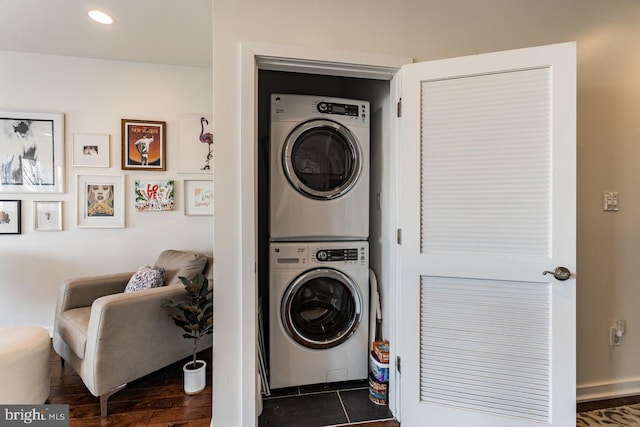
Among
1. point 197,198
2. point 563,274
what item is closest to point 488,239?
point 563,274

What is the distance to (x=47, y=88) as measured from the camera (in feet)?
8.05

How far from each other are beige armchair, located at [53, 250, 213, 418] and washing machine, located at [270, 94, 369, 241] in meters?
0.92

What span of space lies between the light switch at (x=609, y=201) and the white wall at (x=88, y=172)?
3047 mm

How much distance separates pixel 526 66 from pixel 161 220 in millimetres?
2965

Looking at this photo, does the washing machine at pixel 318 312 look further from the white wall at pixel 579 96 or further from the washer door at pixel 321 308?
the white wall at pixel 579 96

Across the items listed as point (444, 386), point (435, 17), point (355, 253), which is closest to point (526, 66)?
point (435, 17)

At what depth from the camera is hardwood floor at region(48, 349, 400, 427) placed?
1562mm

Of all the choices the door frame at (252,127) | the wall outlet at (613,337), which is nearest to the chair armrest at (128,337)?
the door frame at (252,127)

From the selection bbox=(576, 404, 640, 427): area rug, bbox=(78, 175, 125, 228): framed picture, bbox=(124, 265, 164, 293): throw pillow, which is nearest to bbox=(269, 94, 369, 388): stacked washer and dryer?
bbox=(124, 265, 164, 293): throw pillow

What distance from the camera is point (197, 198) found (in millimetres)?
2695

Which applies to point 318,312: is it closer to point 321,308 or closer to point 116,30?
point 321,308

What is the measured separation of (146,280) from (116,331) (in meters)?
0.47

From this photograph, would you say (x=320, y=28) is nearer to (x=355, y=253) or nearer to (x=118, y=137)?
(x=355, y=253)

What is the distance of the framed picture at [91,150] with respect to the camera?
2496 mm
